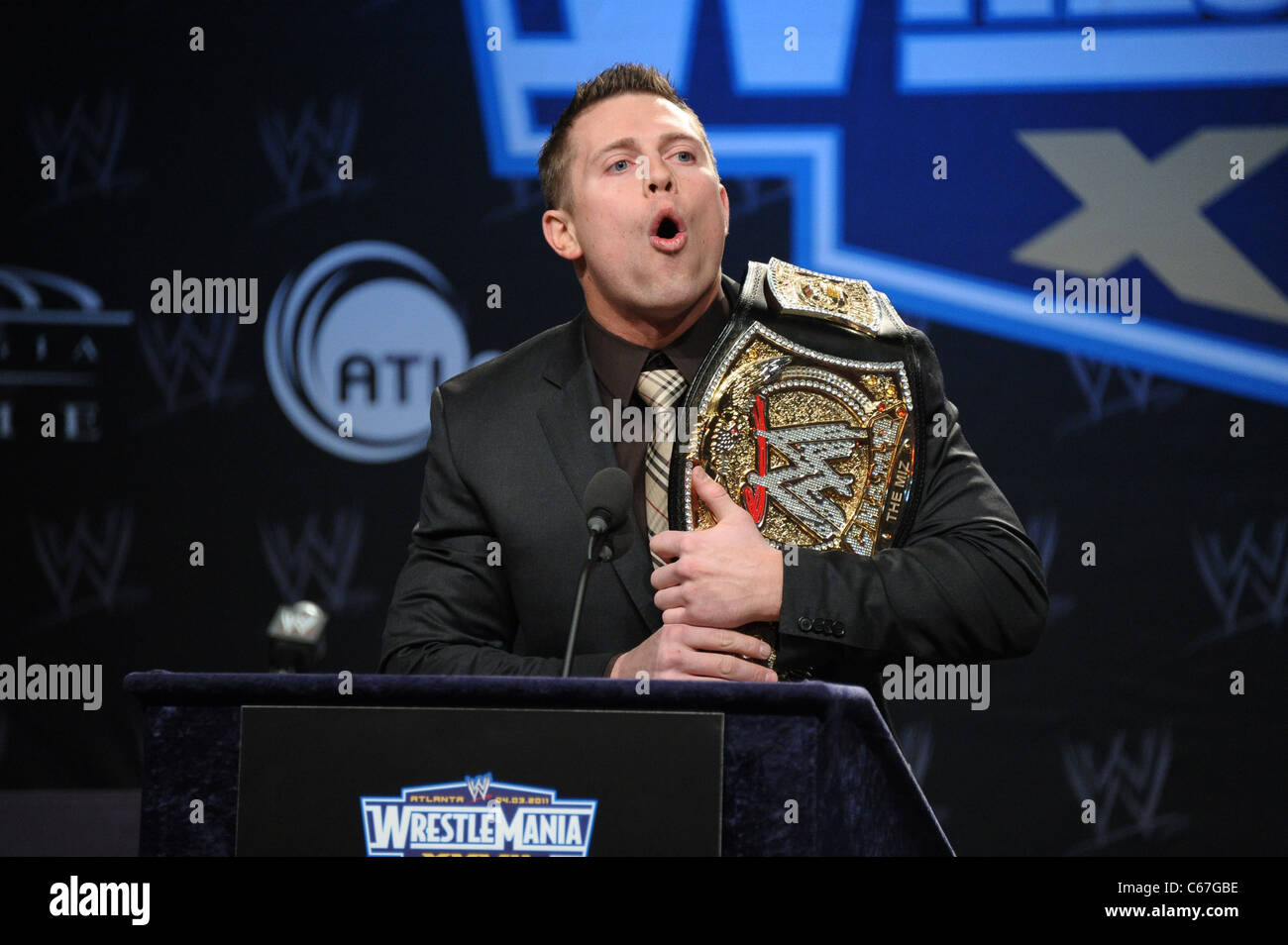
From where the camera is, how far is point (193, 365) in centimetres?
372

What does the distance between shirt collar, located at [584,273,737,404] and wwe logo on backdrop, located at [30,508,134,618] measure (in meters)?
1.93

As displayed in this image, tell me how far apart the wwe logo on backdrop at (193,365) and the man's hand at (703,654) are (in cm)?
225

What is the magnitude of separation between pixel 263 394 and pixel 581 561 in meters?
1.85

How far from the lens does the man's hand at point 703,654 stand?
73.1 inches

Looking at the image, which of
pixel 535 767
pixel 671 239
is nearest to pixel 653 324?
pixel 671 239

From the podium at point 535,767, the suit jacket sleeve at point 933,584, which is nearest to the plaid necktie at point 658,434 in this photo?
the suit jacket sleeve at point 933,584

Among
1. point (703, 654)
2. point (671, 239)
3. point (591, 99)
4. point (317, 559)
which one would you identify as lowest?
point (703, 654)

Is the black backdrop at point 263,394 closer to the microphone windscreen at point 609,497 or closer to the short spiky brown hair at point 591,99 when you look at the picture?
the short spiky brown hair at point 591,99

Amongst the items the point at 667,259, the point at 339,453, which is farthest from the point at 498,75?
the point at 667,259

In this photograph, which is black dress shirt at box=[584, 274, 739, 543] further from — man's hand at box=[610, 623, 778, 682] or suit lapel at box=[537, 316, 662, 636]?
man's hand at box=[610, 623, 778, 682]

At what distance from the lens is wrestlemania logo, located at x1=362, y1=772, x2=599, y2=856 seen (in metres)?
1.21

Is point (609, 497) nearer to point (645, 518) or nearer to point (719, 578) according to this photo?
point (719, 578)
